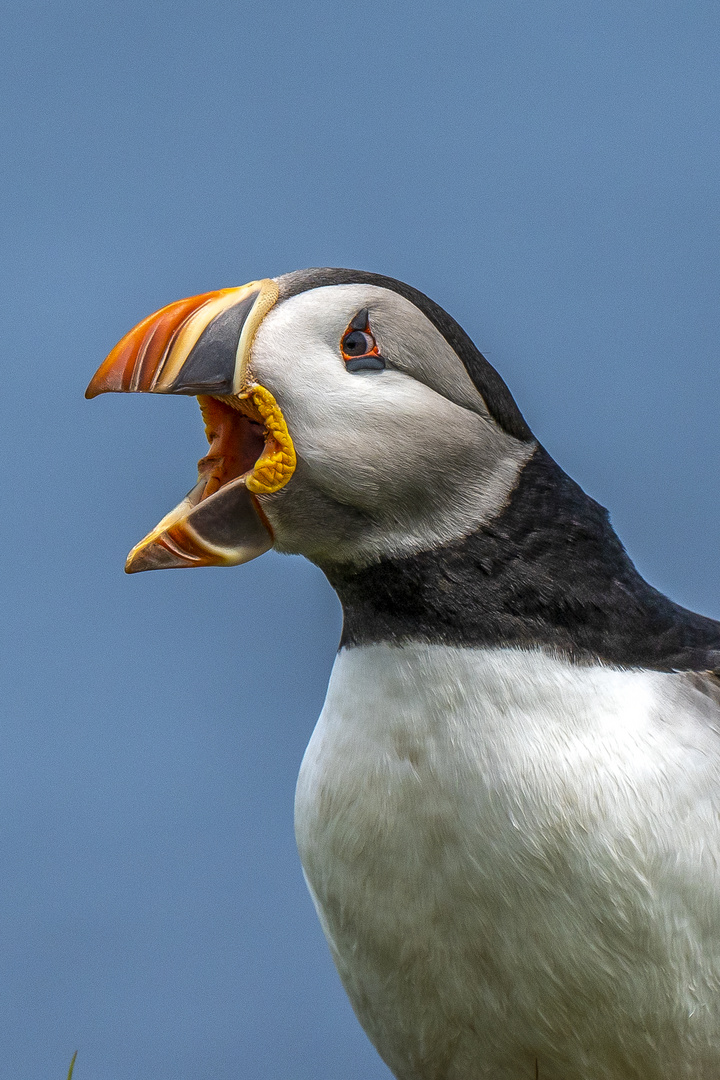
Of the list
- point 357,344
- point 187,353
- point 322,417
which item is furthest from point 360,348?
point 187,353

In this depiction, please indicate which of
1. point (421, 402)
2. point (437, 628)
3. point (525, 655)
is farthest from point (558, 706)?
point (421, 402)

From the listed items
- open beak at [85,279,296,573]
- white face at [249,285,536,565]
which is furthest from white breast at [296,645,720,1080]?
open beak at [85,279,296,573]

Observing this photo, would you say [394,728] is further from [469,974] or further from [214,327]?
[214,327]

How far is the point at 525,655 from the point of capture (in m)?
1.67

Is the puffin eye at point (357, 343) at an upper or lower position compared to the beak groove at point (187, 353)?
upper

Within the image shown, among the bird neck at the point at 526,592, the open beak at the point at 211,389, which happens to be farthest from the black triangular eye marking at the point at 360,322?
the bird neck at the point at 526,592

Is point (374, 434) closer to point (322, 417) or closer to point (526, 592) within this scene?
point (322, 417)

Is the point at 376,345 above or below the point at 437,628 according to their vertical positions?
above

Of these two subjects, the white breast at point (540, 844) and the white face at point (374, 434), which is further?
the white breast at point (540, 844)

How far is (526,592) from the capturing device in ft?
5.51

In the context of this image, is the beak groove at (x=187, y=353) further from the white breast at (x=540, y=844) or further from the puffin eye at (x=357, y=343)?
the white breast at (x=540, y=844)

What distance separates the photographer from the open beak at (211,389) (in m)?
1.55

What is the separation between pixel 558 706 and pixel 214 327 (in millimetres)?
657

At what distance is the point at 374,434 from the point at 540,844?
58 centimetres
